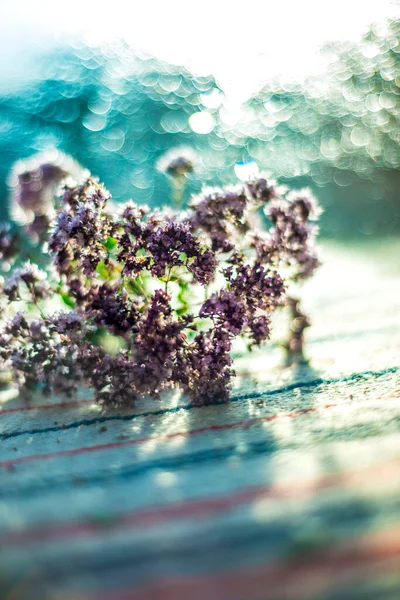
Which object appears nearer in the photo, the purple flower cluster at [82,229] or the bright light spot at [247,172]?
the purple flower cluster at [82,229]

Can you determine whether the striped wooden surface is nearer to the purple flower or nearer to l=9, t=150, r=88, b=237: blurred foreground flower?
the purple flower

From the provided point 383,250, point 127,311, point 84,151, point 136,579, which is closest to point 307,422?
point 127,311

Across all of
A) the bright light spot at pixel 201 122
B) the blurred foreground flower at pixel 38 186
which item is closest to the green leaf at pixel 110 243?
the blurred foreground flower at pixel 38 186

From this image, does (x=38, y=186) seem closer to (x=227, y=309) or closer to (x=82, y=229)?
(x=82, y=229)

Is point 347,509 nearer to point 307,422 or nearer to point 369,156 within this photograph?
point 307,422

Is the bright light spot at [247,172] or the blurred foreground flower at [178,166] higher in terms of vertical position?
the blurred foreground flower at [178,166]

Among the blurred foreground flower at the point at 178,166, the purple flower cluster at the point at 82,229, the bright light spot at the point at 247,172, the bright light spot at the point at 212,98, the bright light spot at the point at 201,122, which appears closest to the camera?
the purple flower cluster at the point at 82,229

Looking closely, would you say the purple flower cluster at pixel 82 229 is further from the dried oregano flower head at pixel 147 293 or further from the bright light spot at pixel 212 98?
the bright light spot at pixel 212 98
